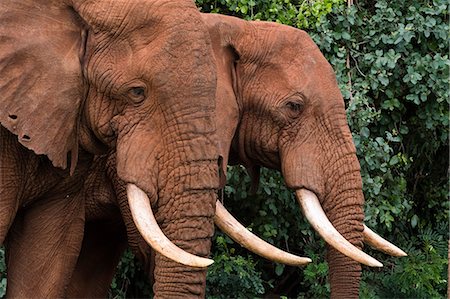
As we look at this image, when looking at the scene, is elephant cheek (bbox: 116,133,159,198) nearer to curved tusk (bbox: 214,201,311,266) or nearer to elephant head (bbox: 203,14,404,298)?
Answer: curved tusk (bbox: 214,201,311,266)

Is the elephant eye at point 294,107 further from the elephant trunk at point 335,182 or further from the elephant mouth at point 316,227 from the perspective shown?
the elephant mouth at point 316,227

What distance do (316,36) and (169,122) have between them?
12.0ft

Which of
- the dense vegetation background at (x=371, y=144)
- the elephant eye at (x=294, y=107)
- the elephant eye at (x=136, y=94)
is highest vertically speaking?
the elephant eye at (x=136, y=94)

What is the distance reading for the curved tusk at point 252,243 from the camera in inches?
272

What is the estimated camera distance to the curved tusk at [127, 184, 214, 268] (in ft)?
18.0

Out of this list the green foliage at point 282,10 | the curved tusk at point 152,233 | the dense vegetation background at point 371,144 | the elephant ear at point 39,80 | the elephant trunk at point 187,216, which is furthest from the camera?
the dense vegetation background at point 371,144

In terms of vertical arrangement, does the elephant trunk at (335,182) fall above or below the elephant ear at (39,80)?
below

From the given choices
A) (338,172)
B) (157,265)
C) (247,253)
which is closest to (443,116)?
→ (247,253)

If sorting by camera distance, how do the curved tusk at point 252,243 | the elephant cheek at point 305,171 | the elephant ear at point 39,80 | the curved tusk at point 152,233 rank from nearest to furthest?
the curved tusk at point 152,233 < the elephant ear at point 39,80 < the curved tusk at point 252,243 < the elephant cheek at point 305,171

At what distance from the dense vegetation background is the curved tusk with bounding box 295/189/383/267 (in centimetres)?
167

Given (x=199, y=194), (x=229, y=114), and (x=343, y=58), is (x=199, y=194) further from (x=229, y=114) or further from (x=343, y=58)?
(x=343, y=58)

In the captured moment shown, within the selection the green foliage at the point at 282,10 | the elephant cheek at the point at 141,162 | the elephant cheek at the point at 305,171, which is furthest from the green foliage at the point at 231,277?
the elephant cheek at the point at 141,162

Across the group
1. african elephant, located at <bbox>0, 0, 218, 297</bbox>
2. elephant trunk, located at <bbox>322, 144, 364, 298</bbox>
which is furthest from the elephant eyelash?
african elephant, located at <bbox>0, 0, 218, 297</bbox>

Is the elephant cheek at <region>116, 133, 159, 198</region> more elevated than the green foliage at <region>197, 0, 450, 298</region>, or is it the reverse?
the elephant cheek at <region>116, 133, 159, 198</region>
